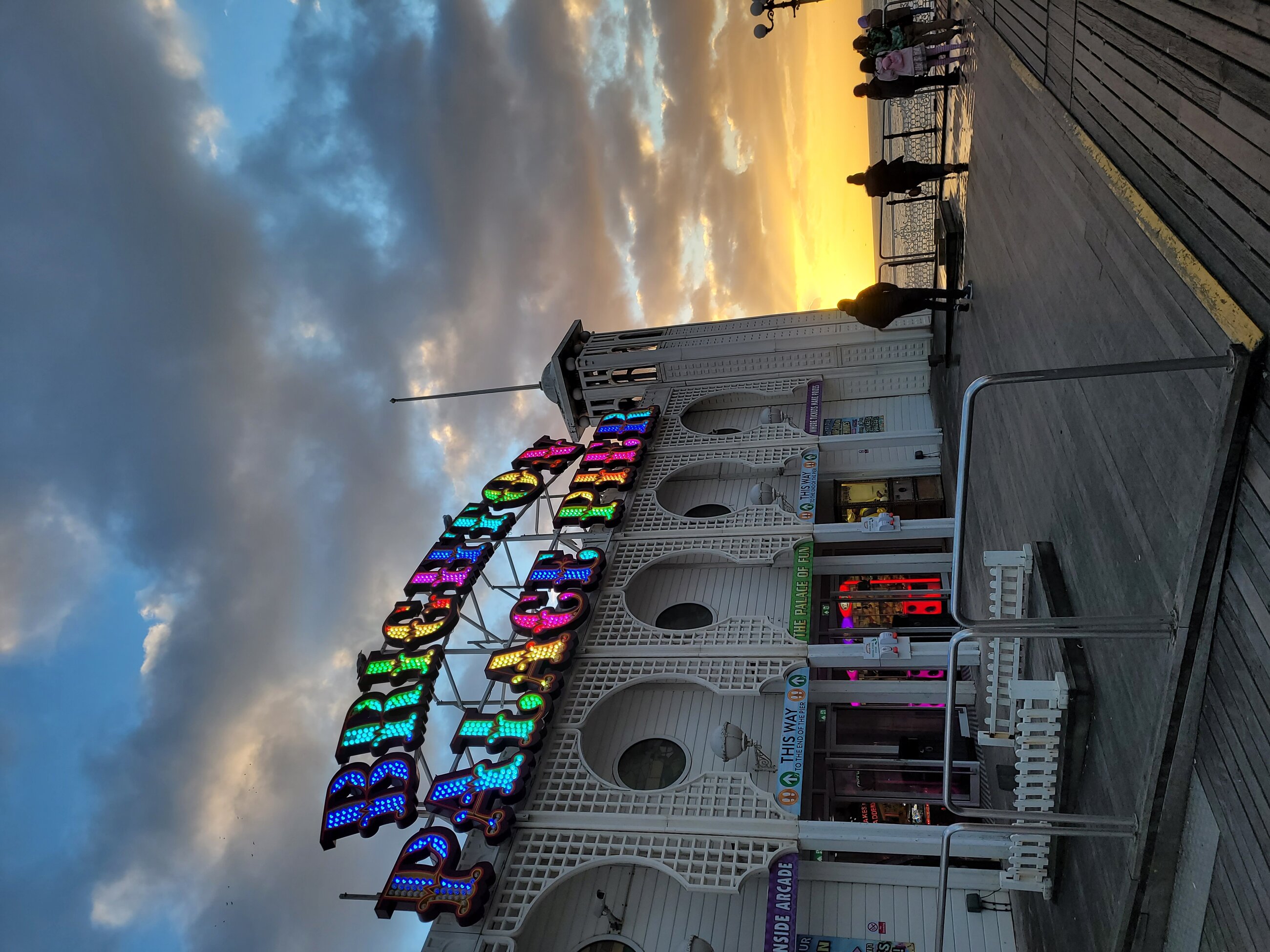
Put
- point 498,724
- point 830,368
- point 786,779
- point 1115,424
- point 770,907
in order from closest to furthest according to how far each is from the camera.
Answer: point 1115,424, point 770,907, point 786,779, point 498,724, point 830,368

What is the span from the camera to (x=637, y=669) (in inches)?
706

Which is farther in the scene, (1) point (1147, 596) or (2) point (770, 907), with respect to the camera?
(2) point (770, 907)

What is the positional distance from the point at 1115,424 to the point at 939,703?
1211cm

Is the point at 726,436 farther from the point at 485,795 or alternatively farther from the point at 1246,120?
the point at 1246,120

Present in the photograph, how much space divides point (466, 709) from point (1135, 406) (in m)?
16.0

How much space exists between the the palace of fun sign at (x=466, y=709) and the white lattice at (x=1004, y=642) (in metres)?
9.61

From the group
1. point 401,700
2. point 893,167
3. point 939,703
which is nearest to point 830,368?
point 893,167

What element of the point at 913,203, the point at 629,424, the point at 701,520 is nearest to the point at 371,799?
the point at 701,520

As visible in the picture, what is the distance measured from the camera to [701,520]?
71.1ft

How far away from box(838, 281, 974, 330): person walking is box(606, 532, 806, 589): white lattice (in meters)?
6.69

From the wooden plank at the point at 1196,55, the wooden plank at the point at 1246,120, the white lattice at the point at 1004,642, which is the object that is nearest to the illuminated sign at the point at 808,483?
the white lattice at the point at 1004,642

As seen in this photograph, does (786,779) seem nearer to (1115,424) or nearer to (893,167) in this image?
(1115,424)

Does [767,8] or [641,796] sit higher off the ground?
[767,8]

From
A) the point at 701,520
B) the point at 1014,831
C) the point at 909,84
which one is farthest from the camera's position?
the point at 701,520
